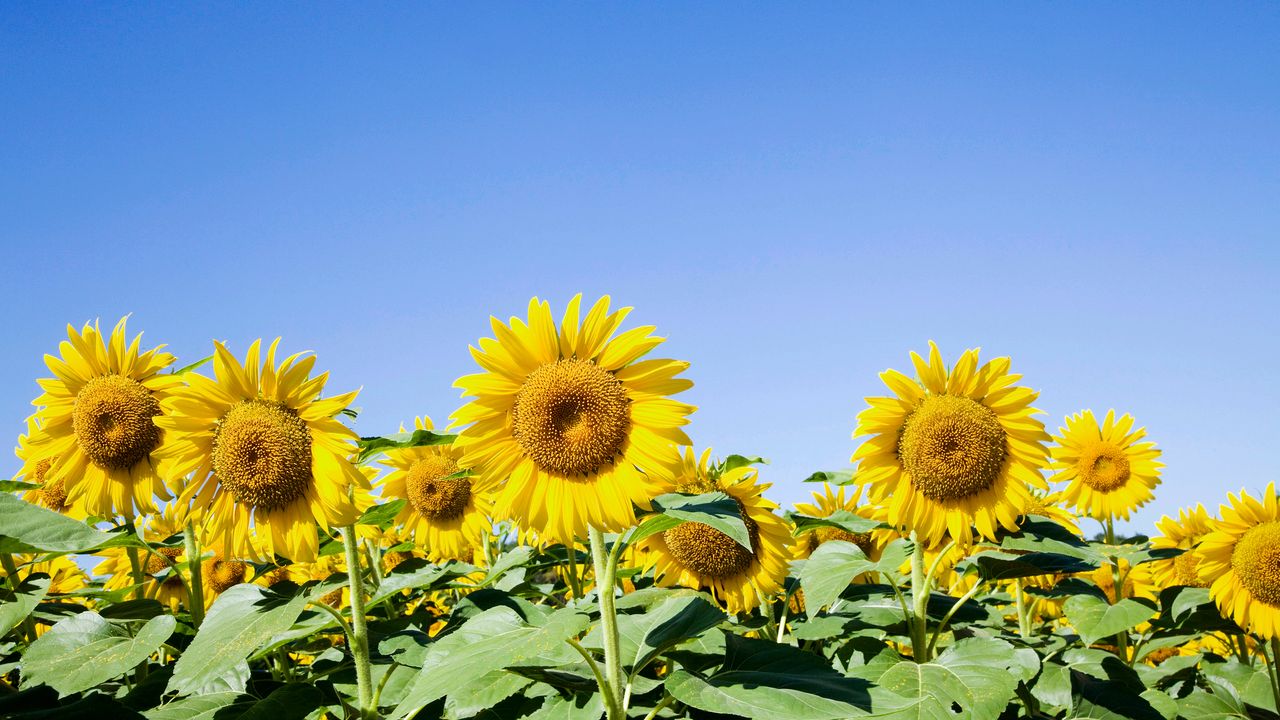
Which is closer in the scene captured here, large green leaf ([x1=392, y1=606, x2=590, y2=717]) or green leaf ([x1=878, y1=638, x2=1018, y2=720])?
large green leaf ([x1=392, y1=606, x2=590, y2=717])

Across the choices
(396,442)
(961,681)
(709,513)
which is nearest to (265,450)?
(396,442)

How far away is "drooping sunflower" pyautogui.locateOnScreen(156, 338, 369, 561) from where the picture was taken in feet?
11.6

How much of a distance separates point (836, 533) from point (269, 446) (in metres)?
3.68

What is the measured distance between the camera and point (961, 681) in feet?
12.1

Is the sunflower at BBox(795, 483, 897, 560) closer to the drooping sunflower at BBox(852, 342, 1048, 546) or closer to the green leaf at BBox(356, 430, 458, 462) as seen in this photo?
the drooping sunflower at BBox(852, 342, 1048, 546)

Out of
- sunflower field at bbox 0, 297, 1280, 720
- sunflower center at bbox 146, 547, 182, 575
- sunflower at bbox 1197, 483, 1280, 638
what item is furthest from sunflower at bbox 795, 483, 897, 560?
sunflower center at bbox 146, 547, 182, 575

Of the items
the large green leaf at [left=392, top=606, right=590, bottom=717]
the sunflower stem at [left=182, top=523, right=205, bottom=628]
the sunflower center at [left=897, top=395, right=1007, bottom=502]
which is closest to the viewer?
the large green leaf at [left=392, top=606, right=590, bottom=717]

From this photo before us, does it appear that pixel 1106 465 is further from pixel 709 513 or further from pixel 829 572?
pixel 709 513

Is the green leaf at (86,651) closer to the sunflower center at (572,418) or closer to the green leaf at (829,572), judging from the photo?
the sunflower center at (572,418)

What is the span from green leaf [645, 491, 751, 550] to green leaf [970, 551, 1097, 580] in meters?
1.87

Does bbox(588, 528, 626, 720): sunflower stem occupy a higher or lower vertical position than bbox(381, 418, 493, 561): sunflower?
lower

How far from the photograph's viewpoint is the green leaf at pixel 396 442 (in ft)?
11.0

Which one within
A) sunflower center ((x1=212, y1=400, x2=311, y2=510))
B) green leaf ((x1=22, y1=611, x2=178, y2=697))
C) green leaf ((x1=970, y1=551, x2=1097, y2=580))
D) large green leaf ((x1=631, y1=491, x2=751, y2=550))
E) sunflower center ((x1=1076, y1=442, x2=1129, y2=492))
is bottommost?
green leaf ((x1=22, y1=611, x2=178, y2=697))

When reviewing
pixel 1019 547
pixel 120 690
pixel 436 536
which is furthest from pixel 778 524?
pixel 120 690
